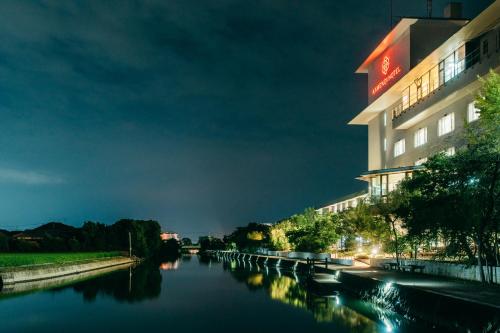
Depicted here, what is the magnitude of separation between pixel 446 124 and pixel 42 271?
123ft

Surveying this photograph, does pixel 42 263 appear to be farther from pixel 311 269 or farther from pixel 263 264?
pixel 263 264

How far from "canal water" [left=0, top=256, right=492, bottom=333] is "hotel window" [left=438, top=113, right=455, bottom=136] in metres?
17.6

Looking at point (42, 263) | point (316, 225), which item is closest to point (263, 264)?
point (316, 225)

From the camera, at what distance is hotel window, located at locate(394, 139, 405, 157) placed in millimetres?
58619

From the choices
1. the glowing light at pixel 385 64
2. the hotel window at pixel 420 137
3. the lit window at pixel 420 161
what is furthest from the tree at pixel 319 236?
the glowing light at pixel 385 64

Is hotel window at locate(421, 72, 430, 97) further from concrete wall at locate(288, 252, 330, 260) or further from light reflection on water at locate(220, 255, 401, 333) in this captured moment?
light reflection on water at locate(220, 255, 401, 333)

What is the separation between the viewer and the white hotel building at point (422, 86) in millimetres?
40969

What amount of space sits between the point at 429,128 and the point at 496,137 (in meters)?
26.3

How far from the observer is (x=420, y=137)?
53500 mm

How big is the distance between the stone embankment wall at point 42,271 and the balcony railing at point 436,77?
121ft

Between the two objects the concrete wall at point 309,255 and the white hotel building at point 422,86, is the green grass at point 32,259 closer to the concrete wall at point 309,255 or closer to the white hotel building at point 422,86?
the concrete wall at point 309,255

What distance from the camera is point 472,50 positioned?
4250 cm

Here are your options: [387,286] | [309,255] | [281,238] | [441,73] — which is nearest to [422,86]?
[441,73]

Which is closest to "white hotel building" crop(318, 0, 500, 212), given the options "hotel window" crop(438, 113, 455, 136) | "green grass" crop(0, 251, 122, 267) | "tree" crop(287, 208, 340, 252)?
"hotel window" crop(438, 113, 455, 136)
